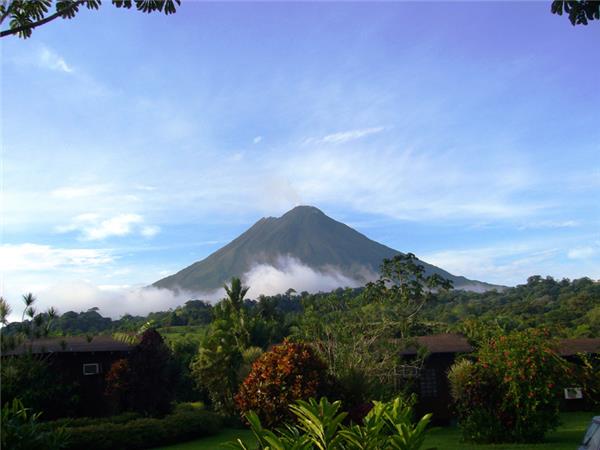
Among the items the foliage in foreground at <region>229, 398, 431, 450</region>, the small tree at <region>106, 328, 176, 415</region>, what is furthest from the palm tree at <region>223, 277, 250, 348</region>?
the foliage in foreground at <region>229, 398, 431, 450</region>

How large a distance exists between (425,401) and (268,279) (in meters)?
166

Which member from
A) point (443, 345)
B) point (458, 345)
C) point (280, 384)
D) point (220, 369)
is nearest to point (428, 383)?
point (443, 345)

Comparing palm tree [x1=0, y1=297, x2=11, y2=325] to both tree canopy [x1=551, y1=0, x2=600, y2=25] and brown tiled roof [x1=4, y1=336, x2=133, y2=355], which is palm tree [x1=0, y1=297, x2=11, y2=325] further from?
tree canopy [x1=551, y1=0, x2=600, y2=25]

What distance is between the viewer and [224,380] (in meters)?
28.2

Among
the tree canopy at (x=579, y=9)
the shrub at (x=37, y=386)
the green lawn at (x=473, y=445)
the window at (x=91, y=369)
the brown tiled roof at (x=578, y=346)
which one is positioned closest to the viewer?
the tree canopy at (x=579, y=9)

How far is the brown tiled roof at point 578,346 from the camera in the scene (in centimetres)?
2594

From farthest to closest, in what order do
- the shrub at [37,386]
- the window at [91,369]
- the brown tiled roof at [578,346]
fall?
the brown tiled roof at [578,346] → the window at [91,369] → the shrub at [37,386]

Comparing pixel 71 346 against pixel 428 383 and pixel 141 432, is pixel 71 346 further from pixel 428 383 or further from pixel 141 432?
pixel 428 383

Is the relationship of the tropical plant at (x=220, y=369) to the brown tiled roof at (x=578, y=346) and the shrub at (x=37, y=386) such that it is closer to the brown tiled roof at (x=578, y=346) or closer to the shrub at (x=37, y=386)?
the shrub at (x=37, y=386)

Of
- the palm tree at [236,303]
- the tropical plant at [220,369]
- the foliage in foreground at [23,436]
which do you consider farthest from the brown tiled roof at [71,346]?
the foliage in foreground at [23,436]

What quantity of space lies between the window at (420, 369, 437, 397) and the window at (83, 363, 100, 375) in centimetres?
1365

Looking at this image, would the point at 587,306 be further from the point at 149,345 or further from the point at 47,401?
the point at 47,401

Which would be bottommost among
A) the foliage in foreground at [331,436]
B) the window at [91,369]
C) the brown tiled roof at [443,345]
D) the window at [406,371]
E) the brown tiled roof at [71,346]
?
the window at [406,371]

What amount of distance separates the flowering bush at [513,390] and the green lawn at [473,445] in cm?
51
